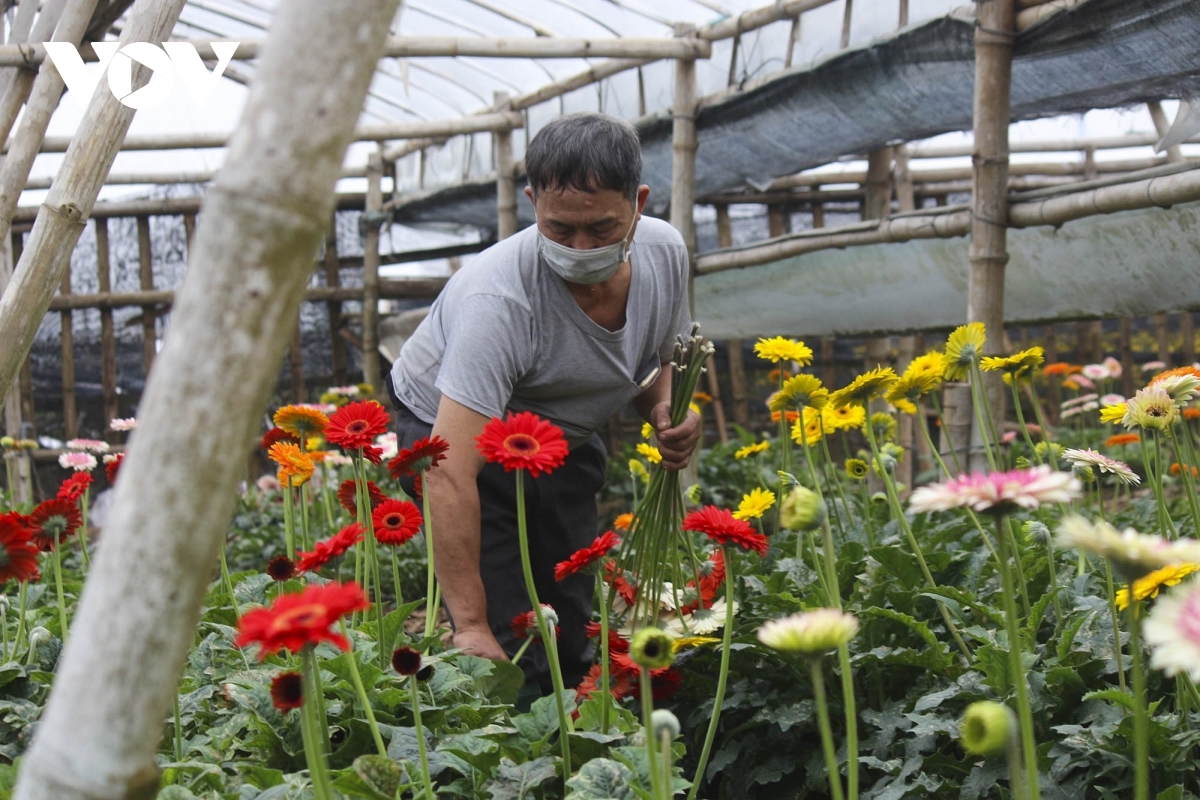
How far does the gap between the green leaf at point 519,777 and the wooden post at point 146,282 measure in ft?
24.1

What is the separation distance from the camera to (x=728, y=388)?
28.3 feet

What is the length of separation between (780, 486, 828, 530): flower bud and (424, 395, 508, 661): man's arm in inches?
39.7

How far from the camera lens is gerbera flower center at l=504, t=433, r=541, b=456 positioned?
53.0 inches

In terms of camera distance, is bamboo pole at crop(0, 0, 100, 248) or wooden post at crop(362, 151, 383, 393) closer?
bamboo pole at crop(0, 0, 100, 248)

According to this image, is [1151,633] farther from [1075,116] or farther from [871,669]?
[1075,116]

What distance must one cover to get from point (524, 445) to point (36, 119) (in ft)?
7.02

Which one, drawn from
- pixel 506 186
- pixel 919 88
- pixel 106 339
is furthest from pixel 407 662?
pixel 106 339

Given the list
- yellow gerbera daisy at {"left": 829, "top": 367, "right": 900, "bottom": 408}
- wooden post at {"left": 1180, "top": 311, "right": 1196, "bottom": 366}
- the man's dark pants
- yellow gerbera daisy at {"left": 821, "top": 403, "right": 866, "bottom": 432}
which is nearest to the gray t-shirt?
the man's dark pants

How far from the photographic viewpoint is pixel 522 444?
1.37 meters

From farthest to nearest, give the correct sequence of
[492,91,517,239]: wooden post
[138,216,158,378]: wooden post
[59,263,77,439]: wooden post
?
[138,216,158,378]: wooden post < [59,263,77,439]: wooden post < [492,91,517,239]: wooden post

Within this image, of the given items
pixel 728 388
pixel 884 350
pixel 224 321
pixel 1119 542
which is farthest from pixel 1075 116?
pixel 728 388

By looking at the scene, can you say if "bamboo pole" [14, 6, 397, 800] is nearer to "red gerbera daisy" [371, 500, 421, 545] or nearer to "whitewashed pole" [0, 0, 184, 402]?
"red gerbera daisy" [371, 500, 421, 545]

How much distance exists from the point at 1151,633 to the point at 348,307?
855 cm

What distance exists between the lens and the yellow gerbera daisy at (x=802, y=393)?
2.21m
